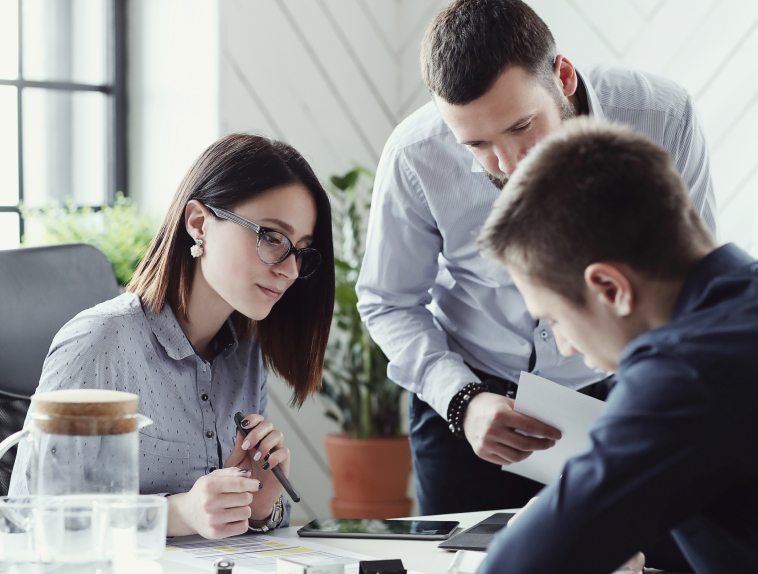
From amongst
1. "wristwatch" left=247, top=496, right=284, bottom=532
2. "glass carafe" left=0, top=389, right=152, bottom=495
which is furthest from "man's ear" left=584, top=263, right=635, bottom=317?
"wristwatch" left=247, top=496, right=284, bottom=532

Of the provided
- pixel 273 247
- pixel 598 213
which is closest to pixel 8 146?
pixel 273 247

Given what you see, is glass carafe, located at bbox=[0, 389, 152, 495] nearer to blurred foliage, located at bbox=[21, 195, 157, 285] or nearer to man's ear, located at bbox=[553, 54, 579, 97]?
man's ear, located at bbox=[553, 54, 579, 97]

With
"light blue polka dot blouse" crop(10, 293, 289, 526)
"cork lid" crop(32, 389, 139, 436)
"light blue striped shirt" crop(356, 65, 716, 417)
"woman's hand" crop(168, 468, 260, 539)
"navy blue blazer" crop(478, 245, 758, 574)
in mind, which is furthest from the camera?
"light blue striped shirt" crop(356, 65, 716, 417)

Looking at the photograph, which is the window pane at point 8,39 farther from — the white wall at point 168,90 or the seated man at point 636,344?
the seated man at point 636,344

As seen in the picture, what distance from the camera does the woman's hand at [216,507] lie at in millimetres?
1292

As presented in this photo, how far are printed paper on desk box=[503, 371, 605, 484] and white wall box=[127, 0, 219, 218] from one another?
6.90 ft

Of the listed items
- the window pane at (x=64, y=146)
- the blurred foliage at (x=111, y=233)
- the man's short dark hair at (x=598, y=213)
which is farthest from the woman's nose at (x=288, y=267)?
the window pane at (x=64, y=146)

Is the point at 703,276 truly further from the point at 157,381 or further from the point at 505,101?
the point at 157,381

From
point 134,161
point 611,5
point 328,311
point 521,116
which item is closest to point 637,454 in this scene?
point 521,116

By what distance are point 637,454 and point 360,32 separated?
2.94 meters

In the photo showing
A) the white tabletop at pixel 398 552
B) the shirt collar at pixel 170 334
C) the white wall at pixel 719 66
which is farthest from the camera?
the white wall at pixel 719 66

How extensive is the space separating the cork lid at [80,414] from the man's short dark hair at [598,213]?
0.45 meters

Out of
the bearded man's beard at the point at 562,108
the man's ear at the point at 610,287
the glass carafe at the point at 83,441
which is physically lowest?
the glass carafe at the point at 83,441

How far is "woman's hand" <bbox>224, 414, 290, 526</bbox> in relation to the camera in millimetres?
1462
